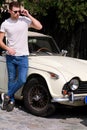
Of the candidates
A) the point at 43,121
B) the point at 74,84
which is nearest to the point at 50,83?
the point at 74,84

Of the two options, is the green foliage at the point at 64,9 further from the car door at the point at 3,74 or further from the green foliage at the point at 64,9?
the car door at the point at 3,74

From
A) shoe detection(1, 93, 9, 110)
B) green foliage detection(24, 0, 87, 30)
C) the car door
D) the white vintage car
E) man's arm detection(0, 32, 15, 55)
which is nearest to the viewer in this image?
the white vintage car

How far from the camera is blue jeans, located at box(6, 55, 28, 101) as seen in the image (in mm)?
7488

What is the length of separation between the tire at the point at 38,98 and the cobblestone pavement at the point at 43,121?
4.8 inches

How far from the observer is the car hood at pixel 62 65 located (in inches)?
286

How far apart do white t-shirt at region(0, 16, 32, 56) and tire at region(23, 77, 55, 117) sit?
595 millimetres

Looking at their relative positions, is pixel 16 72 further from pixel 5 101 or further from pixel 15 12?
pixel 15 12

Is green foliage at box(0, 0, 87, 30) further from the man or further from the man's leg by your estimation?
the man's leg

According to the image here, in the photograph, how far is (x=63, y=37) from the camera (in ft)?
40.7

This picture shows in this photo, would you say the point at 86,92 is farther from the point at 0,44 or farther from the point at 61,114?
the point at 0,44

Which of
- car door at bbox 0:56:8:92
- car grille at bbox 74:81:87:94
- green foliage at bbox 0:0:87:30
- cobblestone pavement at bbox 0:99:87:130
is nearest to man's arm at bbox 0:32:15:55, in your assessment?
car door at bbox 0:56:8:92

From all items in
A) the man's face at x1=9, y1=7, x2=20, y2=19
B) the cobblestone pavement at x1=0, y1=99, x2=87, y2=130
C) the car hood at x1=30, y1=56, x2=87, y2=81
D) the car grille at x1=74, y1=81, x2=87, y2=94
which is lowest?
the cobblestone pavement at x1=0, y1=99, x2=87, y2=130

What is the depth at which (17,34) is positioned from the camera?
295 inches

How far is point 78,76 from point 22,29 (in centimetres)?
132
